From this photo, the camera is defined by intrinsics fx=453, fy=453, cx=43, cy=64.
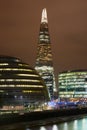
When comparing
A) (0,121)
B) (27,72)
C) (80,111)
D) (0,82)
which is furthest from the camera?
(27,72)

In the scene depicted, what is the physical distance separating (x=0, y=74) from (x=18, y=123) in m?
76.6

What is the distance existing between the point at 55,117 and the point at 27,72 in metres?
60.0

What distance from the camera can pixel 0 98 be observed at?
572ft

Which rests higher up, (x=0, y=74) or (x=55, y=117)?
(x=0, y=74)

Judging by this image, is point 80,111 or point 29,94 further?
point 29,94

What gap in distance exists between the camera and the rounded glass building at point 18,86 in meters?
182

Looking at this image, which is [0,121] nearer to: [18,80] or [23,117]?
[23,117]

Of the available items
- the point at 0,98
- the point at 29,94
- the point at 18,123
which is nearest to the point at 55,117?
the point at 18,123

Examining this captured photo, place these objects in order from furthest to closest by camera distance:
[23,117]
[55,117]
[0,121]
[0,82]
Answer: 1. [0,82]
2. [55,117]
3. [23,117]
4. [0,121]

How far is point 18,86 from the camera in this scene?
188250mm

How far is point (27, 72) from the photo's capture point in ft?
648

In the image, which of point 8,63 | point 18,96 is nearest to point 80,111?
point 18,96

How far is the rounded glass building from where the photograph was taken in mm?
182125

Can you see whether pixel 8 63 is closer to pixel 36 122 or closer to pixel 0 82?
pixel 0 82
